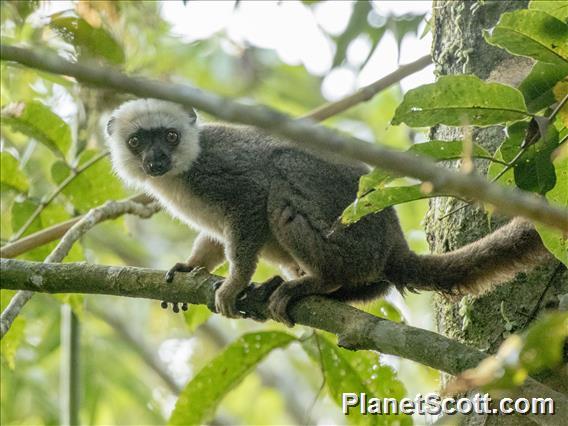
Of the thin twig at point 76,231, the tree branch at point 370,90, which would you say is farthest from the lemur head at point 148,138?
the tree branch at point 370,90

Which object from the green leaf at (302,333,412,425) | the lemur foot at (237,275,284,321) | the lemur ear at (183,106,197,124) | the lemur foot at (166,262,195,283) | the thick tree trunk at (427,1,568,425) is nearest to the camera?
the thick tree trunk at (427,1,568,425)

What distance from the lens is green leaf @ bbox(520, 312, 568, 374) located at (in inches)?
91.6

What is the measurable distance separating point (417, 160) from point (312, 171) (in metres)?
3.97

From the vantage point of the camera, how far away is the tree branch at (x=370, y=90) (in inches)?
277

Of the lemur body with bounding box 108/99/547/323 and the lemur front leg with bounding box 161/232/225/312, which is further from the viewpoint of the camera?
the lemur front leg with bounding box 161/232/225/312

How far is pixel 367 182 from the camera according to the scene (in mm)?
3900

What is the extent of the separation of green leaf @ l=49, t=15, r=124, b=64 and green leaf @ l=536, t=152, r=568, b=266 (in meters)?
3.78

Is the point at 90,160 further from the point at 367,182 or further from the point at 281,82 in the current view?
the point at 281,82

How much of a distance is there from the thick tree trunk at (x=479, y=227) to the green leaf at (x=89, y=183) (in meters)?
2.61

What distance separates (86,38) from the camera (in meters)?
6.48

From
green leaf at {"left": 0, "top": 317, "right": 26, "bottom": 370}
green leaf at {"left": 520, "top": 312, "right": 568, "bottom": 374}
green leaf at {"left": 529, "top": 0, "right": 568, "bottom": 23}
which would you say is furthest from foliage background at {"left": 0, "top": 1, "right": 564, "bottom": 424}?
green leaf at {"left": 520, "top": 312, "right": 568, "bottom": 374}

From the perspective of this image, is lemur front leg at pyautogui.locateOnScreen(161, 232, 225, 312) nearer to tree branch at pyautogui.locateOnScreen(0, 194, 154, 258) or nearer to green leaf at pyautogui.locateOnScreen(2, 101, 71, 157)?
tree branch at pyautogui.locateOnScreen(0, 194, 154, 258)

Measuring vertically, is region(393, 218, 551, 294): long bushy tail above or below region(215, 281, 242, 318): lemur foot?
below

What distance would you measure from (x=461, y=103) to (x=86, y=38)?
3.68 m
